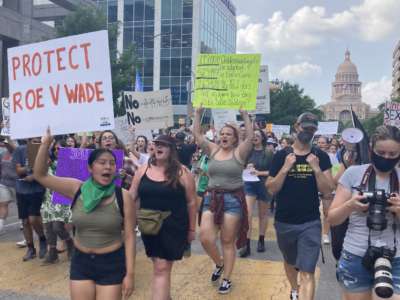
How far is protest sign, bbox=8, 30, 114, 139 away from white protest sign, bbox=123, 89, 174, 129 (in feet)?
18.2

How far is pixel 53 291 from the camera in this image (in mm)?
5184

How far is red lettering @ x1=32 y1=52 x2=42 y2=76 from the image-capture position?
413 cm

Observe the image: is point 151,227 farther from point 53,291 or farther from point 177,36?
point 177,36

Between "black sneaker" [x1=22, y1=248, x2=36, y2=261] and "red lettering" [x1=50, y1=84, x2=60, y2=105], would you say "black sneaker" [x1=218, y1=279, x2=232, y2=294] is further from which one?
"black sneaker" [x1=22, y1=248, x2=36, y2=261]

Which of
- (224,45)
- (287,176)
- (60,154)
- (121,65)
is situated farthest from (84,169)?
(224,45)

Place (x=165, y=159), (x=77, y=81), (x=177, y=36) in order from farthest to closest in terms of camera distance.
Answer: (x=177, y=36)
(x=165, y=159)
(x=77, y=81)

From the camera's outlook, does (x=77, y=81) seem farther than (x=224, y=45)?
No

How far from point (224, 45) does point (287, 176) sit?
55932 millimetres

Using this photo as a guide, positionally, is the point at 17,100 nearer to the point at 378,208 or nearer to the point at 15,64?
the point at 15,64

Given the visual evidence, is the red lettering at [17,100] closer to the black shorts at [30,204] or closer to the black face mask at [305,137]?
the black face mask at [305,137]

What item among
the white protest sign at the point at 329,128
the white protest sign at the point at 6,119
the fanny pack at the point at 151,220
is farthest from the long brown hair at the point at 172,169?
the white protest sign at the point at 329,128

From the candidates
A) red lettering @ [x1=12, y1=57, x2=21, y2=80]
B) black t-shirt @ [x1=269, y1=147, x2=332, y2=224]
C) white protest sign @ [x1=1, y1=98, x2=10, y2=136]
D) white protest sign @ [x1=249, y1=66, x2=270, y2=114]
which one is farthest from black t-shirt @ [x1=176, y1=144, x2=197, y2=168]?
red lettering @ [x1=12, y1=57, x2=21, y2=80]

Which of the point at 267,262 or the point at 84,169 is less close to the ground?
the point at 84,169

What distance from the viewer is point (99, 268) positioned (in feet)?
11.0
